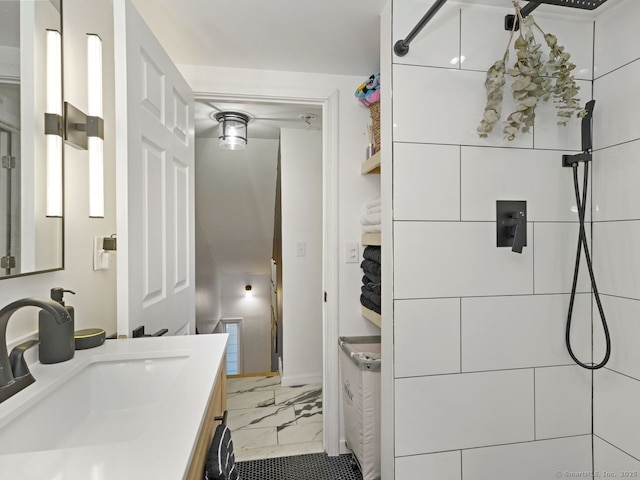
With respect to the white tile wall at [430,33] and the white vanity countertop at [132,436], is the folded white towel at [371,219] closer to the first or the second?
the white tile wall at [430,33]

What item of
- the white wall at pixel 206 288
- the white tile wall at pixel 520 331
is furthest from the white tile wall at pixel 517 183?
the white wall at pixel 206 288

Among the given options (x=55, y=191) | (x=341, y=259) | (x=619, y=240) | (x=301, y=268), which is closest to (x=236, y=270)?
(x=301, y=268)

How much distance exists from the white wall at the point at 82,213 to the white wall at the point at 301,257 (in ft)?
5.32

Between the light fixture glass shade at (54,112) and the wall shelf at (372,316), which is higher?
the light fixture glass shade at (54,112)

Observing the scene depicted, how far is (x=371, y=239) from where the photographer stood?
1.79 metres

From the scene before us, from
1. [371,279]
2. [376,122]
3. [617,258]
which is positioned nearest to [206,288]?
[371,279]

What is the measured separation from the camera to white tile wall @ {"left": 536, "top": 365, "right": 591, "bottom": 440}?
1.39 m

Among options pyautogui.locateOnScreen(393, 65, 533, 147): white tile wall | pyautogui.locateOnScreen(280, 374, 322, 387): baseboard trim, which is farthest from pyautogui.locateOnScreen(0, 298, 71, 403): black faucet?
pyautogui.locateOnScreen(280, 374, 322, 387): baseboard trim

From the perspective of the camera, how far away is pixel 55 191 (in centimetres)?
100

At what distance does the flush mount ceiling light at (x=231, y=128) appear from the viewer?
248cm

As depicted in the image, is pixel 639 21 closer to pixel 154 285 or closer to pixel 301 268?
pixel 154 285

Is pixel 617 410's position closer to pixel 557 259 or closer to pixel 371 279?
pixel 557 259

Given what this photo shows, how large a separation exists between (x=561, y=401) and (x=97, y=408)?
65.6 inches

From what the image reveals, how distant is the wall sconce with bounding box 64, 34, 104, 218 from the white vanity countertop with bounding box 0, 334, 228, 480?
1.54ft
